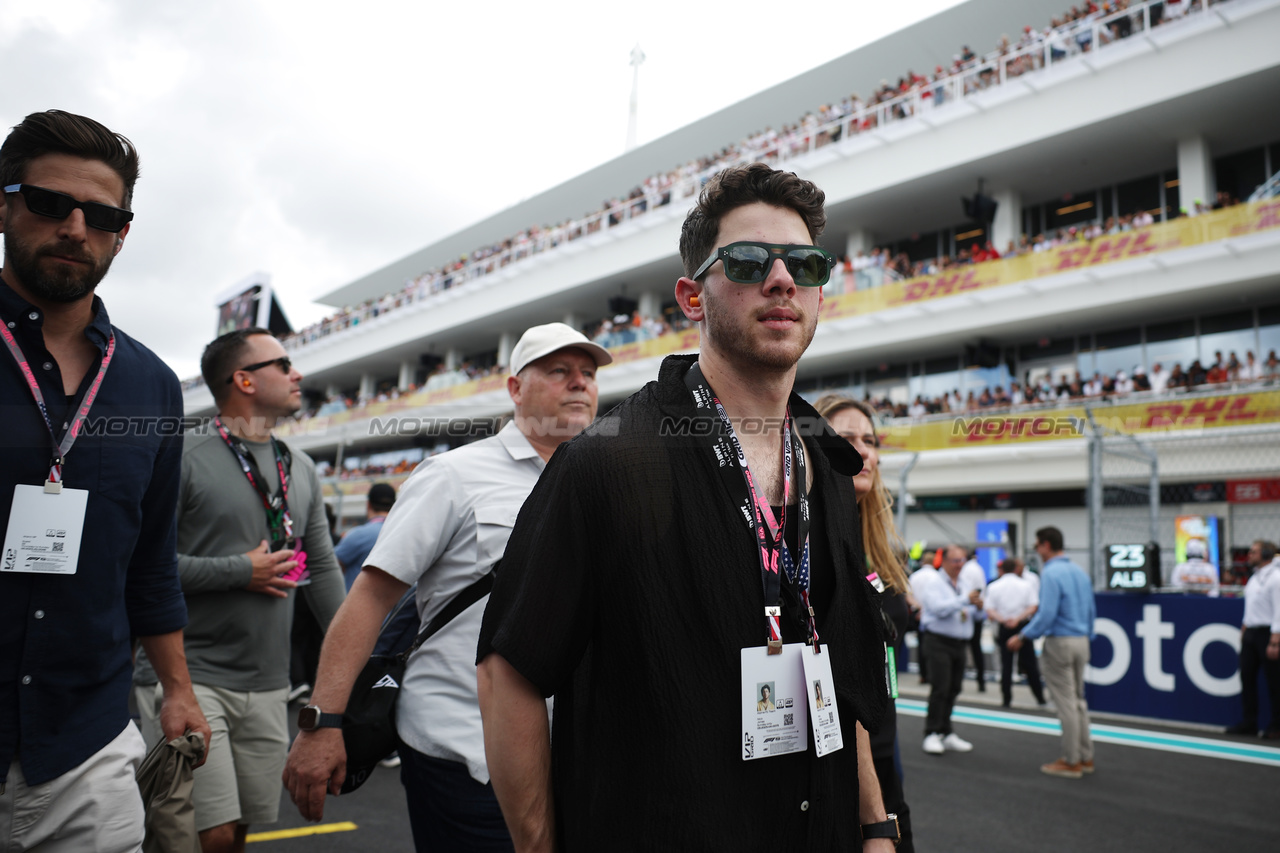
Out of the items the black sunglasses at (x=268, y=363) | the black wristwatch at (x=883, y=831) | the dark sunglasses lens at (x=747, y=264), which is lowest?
the black wristwatch at (x=883, y=831)

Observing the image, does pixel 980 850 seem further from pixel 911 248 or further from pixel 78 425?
pixel 911 248

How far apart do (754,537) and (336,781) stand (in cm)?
139

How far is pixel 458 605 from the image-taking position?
2277mm

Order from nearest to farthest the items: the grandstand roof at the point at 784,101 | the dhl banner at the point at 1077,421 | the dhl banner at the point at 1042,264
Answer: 1. the dhl banner at the point at 1077,421
2. the dhl banner at the point at 1042,264
3. the grandstand roof at the point at 784,101

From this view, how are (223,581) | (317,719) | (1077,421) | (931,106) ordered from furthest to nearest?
1. (931,106)
2. (1077,421)
3. (223,581)
4. (317,719)

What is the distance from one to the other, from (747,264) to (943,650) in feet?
22.2

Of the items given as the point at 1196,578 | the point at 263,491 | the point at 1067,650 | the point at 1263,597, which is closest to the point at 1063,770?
the point at 1067,650

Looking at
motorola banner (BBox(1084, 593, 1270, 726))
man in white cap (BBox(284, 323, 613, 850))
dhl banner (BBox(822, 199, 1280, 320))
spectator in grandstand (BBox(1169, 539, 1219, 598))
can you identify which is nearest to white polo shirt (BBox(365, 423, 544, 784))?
man in white cap (BBox(284, 323, 613, 850))

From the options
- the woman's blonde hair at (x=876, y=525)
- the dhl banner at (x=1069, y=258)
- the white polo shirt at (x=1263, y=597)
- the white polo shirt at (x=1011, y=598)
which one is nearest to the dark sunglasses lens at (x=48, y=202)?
the woman's blonde hair at (x=876, y=525)

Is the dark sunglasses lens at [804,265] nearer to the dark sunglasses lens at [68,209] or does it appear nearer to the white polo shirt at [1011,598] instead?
the dark sunglasses lens at [68,209]

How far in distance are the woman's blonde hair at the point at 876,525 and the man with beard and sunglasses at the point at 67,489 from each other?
94.2 inches

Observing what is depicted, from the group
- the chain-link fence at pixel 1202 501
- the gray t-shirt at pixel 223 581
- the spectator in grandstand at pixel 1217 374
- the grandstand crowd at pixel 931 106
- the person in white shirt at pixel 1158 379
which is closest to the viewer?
the gray t-shirt at pixel 223 581

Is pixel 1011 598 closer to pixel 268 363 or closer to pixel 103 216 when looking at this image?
pixel 268 363

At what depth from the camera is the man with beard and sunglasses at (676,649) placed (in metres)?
1.29
